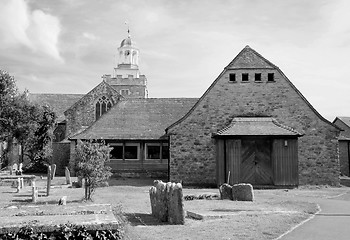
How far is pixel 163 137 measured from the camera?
3306 centimetres

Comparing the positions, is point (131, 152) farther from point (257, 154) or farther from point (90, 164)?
point (90, 164)

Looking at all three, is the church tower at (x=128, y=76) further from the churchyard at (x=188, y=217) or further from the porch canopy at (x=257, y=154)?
the churchyard at (x=188, y=217)

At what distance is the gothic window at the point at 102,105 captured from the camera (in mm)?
43156

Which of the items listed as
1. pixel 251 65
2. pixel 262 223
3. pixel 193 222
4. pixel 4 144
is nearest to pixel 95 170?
pixel 193 222

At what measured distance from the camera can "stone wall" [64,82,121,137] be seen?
139 feet

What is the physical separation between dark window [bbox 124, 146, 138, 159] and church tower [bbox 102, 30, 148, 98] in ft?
96.2

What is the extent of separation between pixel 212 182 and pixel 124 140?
9.62 m

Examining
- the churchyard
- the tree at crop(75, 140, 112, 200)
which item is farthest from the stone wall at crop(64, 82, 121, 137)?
the tree at crop(75, 140, 112, 200)

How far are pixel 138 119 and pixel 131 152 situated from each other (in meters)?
3.10

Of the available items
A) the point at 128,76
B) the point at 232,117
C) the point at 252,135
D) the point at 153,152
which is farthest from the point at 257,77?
the point at 128,76

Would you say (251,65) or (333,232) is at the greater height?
(251,65)

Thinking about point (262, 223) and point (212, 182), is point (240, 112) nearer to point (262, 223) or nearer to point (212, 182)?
point (212, 182)

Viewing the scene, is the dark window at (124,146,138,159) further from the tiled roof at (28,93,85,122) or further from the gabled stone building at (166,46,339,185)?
the tiled roof at (28,93,85,122)

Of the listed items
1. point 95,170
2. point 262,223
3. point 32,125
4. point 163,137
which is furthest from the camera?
point 32,125
